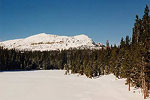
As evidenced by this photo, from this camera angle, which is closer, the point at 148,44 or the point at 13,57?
the point at 148,44

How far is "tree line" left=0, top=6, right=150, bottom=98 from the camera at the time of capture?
107ft

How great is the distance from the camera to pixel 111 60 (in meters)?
75.5

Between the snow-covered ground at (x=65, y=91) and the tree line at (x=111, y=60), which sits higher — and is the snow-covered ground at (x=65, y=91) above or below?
below

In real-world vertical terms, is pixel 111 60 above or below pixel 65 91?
above

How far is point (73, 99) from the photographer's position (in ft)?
102

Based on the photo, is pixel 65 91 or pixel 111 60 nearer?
pixel 65 91

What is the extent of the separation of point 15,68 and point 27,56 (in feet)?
44.3

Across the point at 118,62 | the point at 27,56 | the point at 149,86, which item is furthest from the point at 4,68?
the point at 149,86

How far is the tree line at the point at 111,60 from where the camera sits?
107ft

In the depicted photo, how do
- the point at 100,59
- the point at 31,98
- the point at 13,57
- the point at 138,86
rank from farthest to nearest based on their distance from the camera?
the point at 13,57 < the point at 100,59 < the point at 138,86 < the point at 31,98

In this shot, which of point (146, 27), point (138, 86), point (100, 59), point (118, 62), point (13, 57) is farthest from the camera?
point (13, 57)

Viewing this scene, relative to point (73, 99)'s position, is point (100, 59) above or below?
above

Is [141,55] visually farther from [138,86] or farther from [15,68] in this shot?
[15,68]

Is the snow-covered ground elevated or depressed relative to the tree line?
depressed
